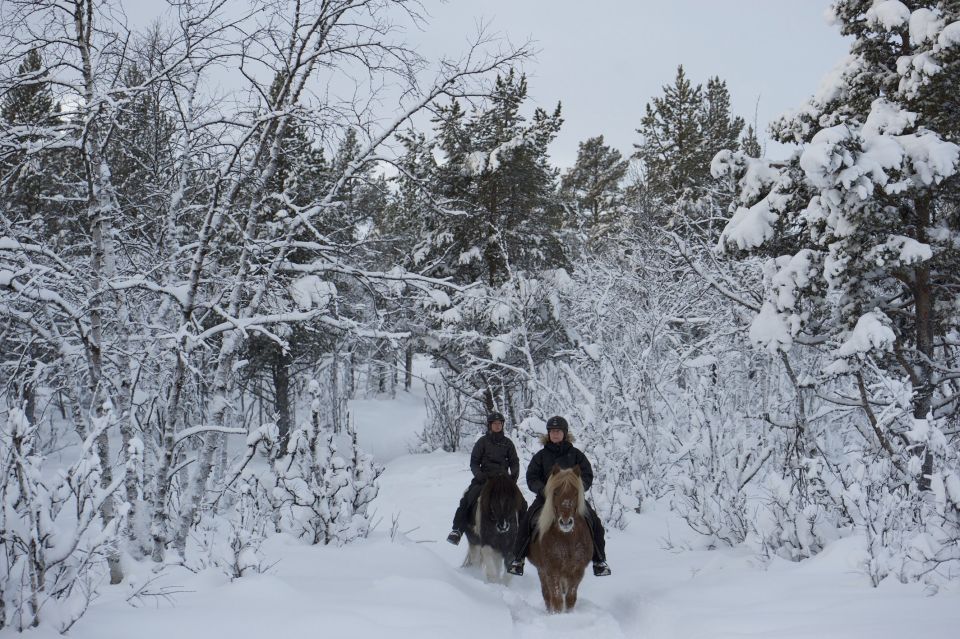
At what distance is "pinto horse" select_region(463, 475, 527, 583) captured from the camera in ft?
24.7

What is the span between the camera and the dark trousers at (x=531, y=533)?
6672mm

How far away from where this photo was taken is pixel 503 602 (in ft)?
21.5

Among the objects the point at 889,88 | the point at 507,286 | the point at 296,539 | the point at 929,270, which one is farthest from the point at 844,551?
the point at 507,286

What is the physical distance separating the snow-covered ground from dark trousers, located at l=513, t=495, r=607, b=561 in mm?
476

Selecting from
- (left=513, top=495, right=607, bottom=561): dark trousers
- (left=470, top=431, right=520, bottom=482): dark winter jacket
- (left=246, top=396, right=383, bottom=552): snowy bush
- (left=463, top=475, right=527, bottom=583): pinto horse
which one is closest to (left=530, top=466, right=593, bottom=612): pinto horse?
(left=513, top=495, right=607, bottom=561): dark trousers

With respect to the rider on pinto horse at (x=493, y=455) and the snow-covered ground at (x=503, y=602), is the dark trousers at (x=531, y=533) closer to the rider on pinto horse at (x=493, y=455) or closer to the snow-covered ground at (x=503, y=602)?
the snow-covered ground at (x=503, y=602)

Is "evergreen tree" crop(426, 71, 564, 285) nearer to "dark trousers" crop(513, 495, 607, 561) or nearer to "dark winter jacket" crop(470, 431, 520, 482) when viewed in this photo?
"dark winter jacket" crop(470, 431, 520, 482)

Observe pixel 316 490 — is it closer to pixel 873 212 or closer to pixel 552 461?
pixel 552 461

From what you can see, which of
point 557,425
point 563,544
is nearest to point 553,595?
point 563,544

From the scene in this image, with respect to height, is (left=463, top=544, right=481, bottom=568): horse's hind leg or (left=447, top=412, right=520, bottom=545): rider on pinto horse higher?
(left=447, top=412, right=520, bottom=545): rider on pinto horse

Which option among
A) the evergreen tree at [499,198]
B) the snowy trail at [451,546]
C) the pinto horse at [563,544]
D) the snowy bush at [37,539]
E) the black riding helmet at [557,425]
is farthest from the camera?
the evergreen tree at [499,198]

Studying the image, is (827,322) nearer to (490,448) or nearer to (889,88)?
(889,88)

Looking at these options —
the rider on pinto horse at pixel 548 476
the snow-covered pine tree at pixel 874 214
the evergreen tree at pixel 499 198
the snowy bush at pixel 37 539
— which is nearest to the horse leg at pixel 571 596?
the rider on pinto horse at pixel 548 476

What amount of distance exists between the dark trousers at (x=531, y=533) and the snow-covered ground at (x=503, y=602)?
48 centimetres
